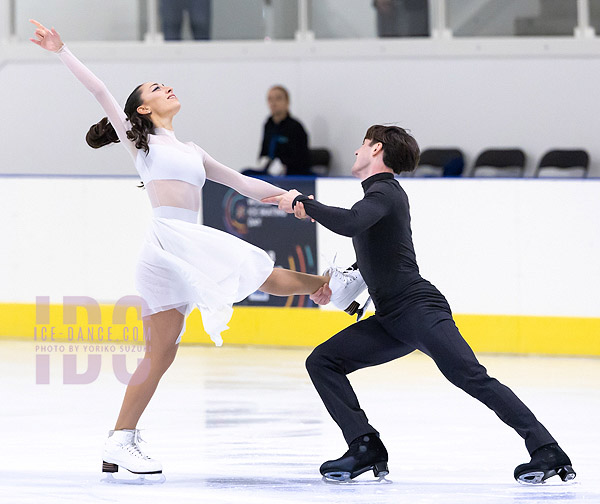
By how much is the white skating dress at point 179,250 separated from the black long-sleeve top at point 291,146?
203 inches

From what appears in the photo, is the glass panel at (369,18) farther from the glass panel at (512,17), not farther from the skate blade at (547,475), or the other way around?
the skate blade at (547,475)

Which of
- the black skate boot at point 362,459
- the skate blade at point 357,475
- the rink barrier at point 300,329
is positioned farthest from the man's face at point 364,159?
the rink barrier at point 300,329

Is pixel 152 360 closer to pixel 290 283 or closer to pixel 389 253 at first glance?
pixel 290 283

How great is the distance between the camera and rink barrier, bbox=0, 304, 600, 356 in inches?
297

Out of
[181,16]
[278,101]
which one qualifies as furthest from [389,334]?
[181,16]

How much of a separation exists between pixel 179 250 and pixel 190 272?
98 millimetres

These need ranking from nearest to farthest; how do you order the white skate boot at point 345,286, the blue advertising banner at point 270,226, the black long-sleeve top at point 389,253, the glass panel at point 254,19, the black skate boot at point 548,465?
the black skate boot at point 548,465 < the black long-sleeve top at point 389,253 < the white skate boot at point 345,286 < the blue advertising banner at point 270,226 < the glass panel at point 254,19

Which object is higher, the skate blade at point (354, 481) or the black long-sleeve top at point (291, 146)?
the black long-sleeve top at point (291, 146)

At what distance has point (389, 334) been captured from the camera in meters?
4.22

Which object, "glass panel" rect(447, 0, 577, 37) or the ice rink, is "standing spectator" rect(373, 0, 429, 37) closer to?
"glass panel" rect(447, 0, 577, 37)

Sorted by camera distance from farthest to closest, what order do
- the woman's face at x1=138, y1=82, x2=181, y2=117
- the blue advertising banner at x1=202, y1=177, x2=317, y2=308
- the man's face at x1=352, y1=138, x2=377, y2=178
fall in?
the blue advertising banner at x1=202, y1=177, x2=317, y2=308 < the woman's face at x1=138, y1=82, x2=181, y2=117 < the man's face at x1=352, y1=138, x2=377, y2=178

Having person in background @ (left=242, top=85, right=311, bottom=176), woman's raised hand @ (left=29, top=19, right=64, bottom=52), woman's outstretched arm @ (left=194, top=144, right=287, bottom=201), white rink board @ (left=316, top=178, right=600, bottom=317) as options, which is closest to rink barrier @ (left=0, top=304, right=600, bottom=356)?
white rink board @ (left=316, top=178, right=600, bottom=317)

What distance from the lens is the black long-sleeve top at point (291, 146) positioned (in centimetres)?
947

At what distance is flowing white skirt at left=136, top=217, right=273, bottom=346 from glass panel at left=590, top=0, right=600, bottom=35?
21.1 ft
